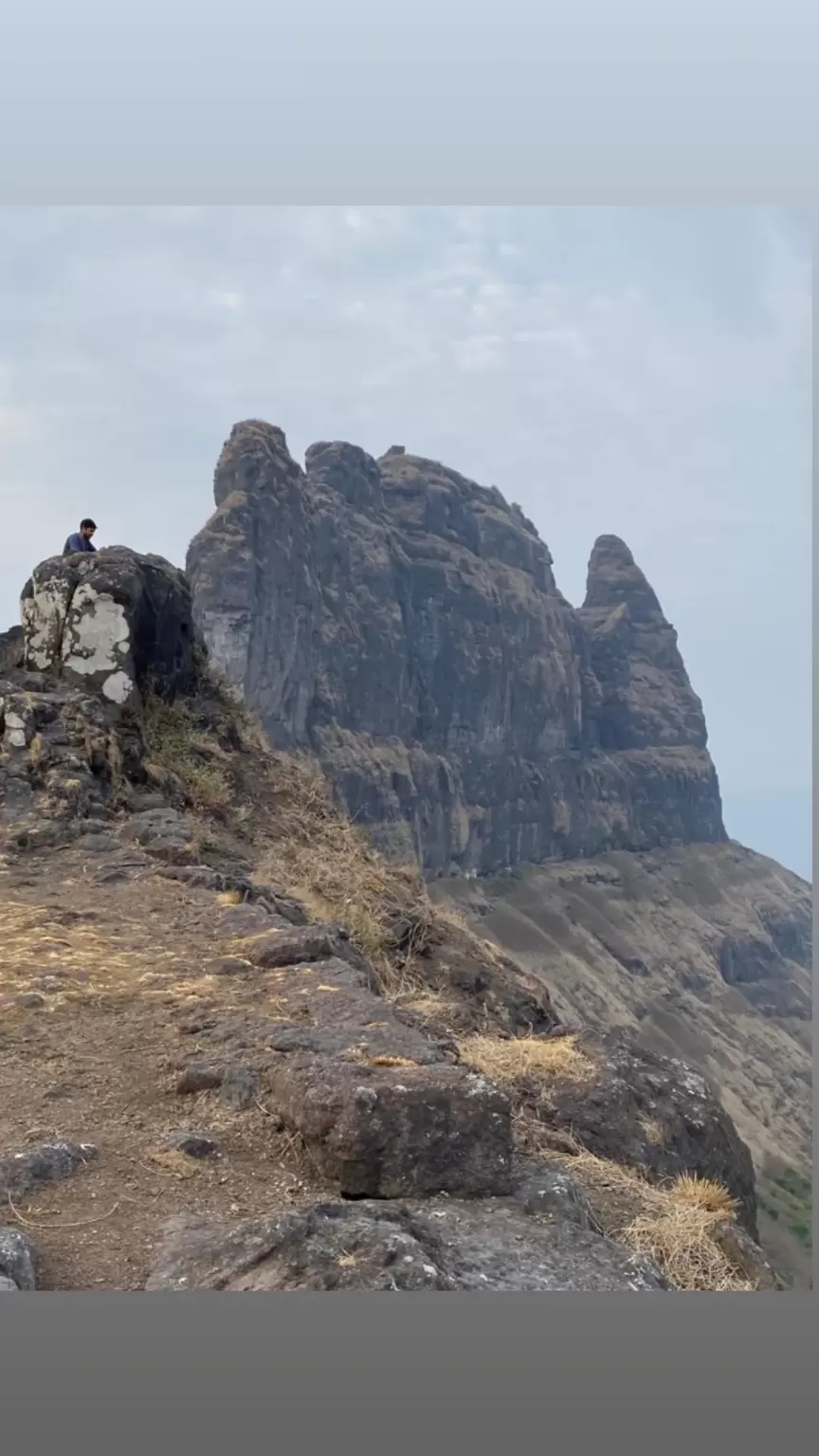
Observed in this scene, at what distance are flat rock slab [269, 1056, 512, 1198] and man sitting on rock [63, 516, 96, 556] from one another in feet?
30.1

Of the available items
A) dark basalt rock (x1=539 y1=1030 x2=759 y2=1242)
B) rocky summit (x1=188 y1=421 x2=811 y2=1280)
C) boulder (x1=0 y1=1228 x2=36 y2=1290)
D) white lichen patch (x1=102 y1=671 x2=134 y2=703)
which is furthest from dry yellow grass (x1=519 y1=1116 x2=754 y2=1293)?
rocky summit (x1=188 y1=421 x2=811 y2=1280)

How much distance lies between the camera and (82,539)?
12047 mm

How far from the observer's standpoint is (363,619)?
12350cm

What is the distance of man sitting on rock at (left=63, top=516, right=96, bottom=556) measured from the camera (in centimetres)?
1203

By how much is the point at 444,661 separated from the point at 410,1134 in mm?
132524

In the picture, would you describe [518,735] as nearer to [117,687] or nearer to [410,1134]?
[117,687]

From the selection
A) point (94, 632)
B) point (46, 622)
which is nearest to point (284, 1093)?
point (94, 632)

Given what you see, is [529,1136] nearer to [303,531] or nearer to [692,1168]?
[692,1168]

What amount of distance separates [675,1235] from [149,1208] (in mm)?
2096

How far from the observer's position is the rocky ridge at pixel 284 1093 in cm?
360

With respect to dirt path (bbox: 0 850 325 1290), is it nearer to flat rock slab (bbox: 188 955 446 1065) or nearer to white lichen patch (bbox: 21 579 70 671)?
flat rock slab (bbox: 188 955 446 1065)

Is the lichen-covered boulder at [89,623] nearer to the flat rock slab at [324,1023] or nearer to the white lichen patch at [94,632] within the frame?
the white lichen patch at [94,632]

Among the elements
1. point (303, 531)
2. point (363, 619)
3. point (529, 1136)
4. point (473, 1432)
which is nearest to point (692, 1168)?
point (529, 1136)

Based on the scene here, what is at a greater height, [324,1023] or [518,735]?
[518,735]
